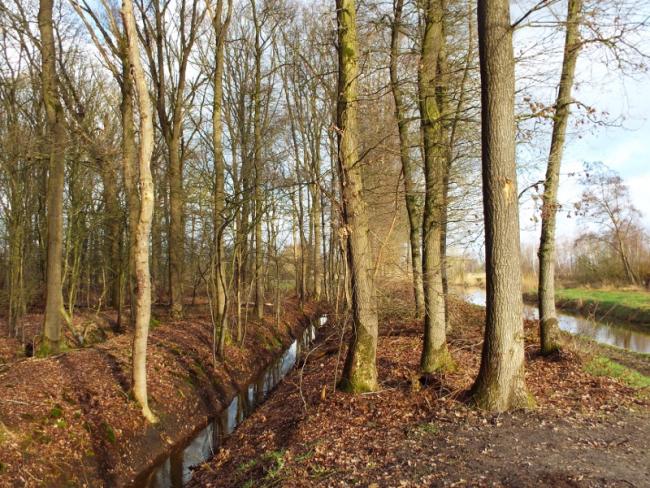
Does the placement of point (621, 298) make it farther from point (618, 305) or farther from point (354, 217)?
point (354, 217)

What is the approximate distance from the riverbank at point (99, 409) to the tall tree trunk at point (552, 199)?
24.5 feet

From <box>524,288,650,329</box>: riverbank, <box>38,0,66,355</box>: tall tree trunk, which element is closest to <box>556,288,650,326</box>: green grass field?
<box>524,288,650,329</box>: riverbank

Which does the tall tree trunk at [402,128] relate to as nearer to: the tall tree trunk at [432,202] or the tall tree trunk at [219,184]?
the tall tree trunk at [432,202]

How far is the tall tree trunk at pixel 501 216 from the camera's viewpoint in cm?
563

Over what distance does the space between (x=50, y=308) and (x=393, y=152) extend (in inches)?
335

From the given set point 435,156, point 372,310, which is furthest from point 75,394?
point 435,156

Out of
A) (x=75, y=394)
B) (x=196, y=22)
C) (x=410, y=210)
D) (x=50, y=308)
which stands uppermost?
(x=196, y=22)

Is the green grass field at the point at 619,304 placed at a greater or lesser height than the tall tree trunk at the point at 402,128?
lesser

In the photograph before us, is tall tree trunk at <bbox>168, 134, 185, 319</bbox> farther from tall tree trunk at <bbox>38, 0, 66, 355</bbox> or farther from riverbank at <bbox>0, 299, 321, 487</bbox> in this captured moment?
tall tree trunk at <bbox>38, 0, 66, 355</bbox>

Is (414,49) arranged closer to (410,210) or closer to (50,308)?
(410,210)

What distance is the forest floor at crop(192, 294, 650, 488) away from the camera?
4.36m

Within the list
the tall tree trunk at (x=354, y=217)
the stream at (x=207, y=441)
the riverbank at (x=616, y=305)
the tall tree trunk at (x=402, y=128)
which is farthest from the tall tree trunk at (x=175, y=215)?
the riverbank at (x=616, y=305)

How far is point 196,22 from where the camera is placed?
15.1 meters

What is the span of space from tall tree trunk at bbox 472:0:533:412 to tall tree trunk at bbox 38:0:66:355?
362 inches
